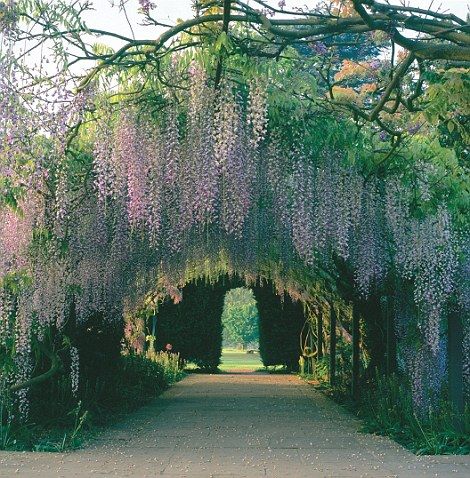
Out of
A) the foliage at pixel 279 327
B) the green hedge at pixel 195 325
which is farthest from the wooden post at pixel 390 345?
the foliage at pixel 279 327

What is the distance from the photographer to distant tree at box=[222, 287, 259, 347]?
41.3 meters

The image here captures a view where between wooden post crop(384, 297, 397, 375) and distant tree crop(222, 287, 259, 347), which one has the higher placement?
distant tree crop(222, 287, 259, 347)

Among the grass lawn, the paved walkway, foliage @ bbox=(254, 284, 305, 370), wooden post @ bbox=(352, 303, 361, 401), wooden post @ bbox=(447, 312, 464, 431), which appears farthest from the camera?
the grass lawn

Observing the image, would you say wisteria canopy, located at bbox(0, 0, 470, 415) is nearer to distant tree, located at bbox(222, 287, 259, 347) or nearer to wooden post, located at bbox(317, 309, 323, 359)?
wooden post, located at bbox(317, 309, 323, 359)

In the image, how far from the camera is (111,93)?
5.98 m

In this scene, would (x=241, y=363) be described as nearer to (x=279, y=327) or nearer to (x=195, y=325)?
(x=279, y=327)

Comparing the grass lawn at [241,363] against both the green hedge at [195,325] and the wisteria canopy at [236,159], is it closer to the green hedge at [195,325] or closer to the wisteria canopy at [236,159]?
the green hedge at [195,325]

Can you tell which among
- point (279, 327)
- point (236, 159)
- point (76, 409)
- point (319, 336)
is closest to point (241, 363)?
point (279, 327)

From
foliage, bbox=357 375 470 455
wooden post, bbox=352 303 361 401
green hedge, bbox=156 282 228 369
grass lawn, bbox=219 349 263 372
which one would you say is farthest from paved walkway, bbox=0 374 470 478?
grass lawn, bbox=219 349 263 372

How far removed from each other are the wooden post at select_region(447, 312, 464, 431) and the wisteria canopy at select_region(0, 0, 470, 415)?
5.0 inches

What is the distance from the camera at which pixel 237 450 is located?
688cm

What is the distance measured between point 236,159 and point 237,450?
2492mm

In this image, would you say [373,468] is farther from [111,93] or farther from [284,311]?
[284,311]

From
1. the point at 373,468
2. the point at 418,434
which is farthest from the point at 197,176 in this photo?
the point at 418,434
